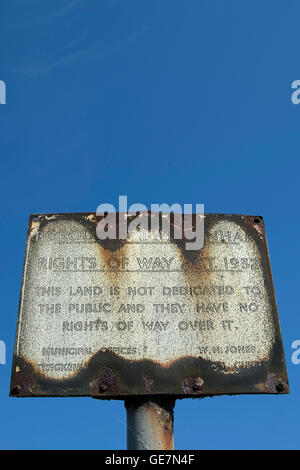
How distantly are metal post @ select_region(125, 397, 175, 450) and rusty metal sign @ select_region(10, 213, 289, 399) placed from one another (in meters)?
0.11

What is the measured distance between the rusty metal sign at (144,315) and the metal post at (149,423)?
111 mm

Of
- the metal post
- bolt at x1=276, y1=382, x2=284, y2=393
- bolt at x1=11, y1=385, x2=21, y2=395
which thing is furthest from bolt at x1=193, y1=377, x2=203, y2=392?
bolt at x1=11, y1=385, x2=21, y2=395

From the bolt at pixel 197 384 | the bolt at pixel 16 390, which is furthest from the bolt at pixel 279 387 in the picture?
the bolt at pixel 16 390

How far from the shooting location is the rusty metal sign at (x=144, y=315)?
2.79 metres

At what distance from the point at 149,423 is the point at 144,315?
66cm

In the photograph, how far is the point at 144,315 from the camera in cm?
297

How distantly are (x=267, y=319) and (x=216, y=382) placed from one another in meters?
0.57

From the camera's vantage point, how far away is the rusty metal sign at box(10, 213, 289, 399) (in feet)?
9.16

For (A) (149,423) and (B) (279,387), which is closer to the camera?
(A) (149,423)

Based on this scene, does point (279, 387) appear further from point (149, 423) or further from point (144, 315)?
point (144, 315)

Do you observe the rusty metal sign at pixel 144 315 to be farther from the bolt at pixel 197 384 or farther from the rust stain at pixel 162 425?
the rust stain at pixel 162 425

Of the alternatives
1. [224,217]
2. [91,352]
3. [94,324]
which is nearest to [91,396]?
[91,352]

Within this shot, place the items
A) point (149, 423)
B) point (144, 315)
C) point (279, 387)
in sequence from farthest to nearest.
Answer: point (144, 315), point (279, 387), point (149, 423)

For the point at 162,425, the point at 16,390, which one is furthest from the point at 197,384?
the point at 16,390
